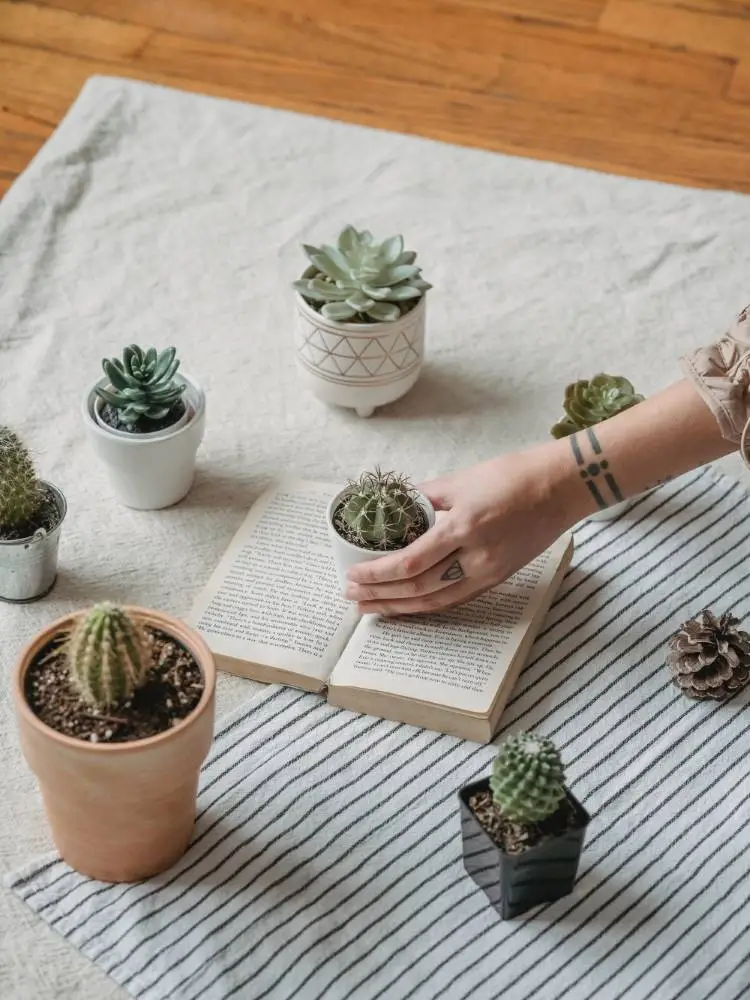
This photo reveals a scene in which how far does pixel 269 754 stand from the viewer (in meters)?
1.35

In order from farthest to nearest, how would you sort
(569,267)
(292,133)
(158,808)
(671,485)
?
(292,133), (569,267), (671,485), (158,808)

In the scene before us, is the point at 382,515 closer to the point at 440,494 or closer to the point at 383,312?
the point at 440,494

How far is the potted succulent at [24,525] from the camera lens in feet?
4.60

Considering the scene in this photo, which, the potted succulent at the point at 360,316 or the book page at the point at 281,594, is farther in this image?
the potted succulent at the point at 360,316

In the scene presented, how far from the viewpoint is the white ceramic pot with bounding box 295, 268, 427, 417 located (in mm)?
1666

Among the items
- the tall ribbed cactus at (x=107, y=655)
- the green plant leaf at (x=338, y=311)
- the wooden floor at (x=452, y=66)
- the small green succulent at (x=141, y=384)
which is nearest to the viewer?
the tall ribbed cactus at (x=107, y=655)

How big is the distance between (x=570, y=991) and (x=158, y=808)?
1.29ft

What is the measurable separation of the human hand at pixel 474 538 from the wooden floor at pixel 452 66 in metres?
0.94

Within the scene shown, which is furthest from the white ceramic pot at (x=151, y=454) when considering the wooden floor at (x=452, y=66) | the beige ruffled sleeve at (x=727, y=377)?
the wooden floor at (x=452, y=66)

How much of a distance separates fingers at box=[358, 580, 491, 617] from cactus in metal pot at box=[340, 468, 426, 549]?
0.06 meters

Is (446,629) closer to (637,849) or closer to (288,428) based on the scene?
(637,849)

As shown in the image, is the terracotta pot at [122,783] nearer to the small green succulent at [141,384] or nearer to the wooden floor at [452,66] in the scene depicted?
the small green succulent at [141,384]

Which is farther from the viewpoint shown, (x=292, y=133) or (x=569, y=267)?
(x=292, y=133)

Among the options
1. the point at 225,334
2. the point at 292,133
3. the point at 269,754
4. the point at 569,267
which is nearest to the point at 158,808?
the point at 269,754
